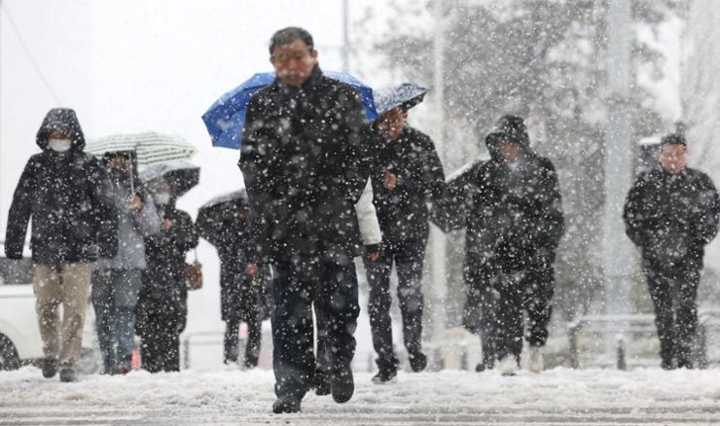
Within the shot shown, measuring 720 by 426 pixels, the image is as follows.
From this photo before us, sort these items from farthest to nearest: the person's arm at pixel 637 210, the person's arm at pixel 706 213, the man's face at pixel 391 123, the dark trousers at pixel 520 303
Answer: the person's arm at pixel 637 210 < the person's arm at pixel 706 213 < the dark trousers at pixel 520 303 < the man's face at pixel 391 123

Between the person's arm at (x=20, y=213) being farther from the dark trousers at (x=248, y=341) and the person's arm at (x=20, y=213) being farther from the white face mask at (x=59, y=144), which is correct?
the dark trousers at (x=248, y=341)

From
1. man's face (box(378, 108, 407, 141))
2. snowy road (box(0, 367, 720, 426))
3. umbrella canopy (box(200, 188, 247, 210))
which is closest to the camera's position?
snowy road (box(0, 367, 720, 426))

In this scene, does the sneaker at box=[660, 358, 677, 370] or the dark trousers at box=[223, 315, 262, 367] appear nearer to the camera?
the sneaker at box=[660, 358, 677, 370]

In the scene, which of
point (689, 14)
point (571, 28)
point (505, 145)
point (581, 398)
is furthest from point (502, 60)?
point (581, 398)

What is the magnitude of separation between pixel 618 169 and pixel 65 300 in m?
7.63

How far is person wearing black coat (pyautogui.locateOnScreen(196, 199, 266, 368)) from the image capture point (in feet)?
40.5

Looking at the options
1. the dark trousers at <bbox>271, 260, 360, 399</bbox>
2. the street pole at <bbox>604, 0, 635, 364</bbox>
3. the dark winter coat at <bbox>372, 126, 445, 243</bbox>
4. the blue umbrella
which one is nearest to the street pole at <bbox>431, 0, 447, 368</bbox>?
the street pole at <bbox>604, 0, 635, 364</bbox>

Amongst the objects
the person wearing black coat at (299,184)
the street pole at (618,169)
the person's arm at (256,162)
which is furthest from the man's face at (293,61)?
the street pole at (618,169)

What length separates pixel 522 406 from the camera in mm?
7285

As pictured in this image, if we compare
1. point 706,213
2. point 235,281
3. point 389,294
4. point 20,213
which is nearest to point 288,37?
point 389,294

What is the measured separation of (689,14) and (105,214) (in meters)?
12.2

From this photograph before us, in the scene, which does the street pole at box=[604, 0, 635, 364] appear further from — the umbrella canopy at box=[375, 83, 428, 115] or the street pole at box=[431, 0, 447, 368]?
the umbrella canopy at box=[375, 83, 428, 115]

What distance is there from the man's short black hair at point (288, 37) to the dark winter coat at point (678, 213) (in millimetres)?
4898

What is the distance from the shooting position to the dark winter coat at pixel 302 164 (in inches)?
266
